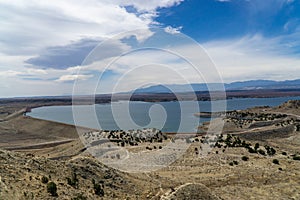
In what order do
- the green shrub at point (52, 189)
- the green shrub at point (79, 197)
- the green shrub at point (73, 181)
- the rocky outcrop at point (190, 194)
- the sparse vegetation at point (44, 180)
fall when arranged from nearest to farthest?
the green shrub at point (52, 189) → the green shrub at point (79, 197) → the rocky outcrop at point (190, 194) → the sparse vegetation at point (44, 180) → the green shrub at point (73, 181)

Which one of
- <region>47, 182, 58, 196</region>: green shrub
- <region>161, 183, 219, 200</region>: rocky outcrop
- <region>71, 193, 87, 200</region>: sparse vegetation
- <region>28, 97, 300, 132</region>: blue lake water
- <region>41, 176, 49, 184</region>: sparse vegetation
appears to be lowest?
<region>28, 97, 300, 132</region>: blue lake water

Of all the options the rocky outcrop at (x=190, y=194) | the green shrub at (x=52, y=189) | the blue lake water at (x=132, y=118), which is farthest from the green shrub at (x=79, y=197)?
the blue lake water at (x=132, y=118)

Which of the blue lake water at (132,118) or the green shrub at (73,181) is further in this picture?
the blue lake water at (132,118)

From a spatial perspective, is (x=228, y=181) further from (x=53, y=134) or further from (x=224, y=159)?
(x=53, y=134)

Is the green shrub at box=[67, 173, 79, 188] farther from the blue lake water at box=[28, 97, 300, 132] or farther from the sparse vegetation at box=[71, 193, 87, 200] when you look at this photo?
the blue lake water at box=[28, 97, 300, 132]

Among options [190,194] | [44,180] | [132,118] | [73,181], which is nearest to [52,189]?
[44,180]

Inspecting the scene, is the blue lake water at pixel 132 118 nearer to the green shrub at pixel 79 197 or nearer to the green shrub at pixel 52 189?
the green shrub at pixel 79 197

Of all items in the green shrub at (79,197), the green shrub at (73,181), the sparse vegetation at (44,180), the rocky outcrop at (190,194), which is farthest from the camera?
A: the green shrub at (73,181)

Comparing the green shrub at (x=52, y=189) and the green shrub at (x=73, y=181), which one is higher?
the green shrub at (x=52, y=189)

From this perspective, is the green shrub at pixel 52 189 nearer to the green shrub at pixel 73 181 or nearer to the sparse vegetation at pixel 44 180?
the sparse vegetation at pixel 44 180

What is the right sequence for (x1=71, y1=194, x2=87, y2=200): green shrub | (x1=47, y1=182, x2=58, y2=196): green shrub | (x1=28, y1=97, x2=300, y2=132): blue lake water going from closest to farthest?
(x1=47, y1=182, x2=58, y2=196): green shrub < (x1=71, y1=194, x2=87, y2=200): green shrub < (x1=28, y1=97, x2=300, y2=132): blue lake water

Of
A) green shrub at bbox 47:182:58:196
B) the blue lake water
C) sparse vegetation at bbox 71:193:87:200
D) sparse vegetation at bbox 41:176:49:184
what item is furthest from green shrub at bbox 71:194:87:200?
the blue lake water

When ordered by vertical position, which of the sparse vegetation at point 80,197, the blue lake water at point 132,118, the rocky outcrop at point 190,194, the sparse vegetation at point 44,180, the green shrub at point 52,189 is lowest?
the blue lake water at point 132,118
